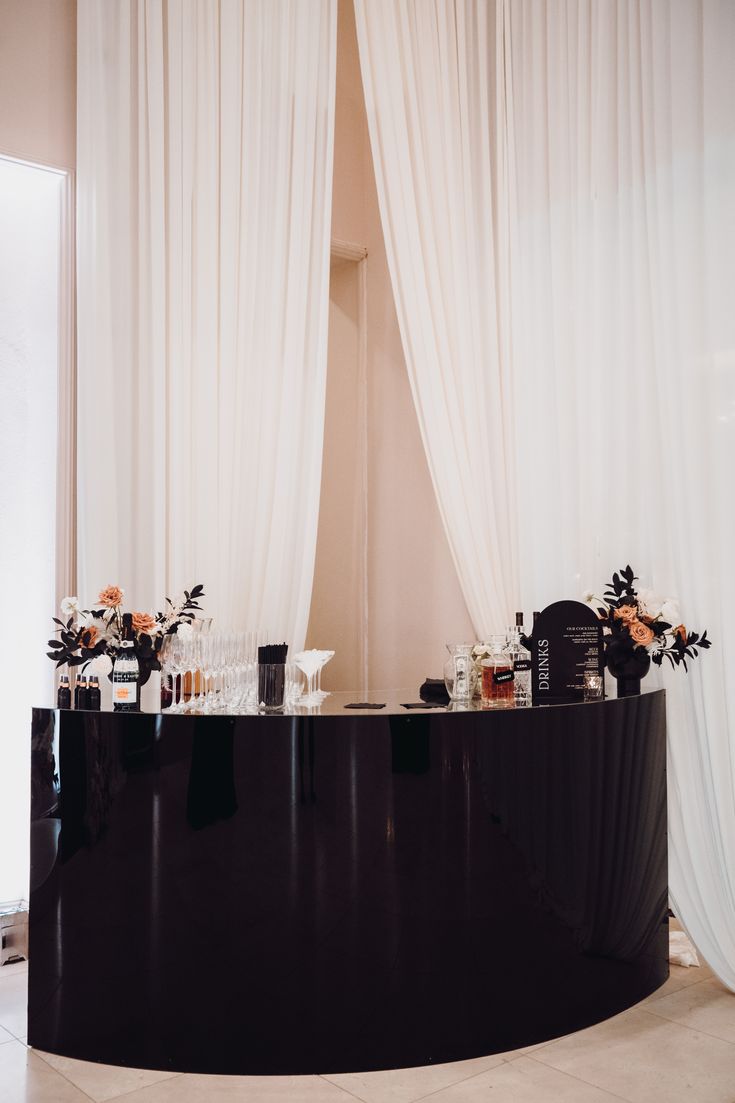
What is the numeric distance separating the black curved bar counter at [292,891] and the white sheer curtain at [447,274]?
1153 mm

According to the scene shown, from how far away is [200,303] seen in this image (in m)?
3.69

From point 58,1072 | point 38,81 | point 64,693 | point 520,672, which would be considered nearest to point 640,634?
point 520,672

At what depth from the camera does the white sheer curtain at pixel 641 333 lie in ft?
10.5

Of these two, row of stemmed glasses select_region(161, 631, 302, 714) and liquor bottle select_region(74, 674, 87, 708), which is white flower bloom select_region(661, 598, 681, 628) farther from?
liquor bottle select_region(74, 674, 87, 708)

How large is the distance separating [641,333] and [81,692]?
7.21ft

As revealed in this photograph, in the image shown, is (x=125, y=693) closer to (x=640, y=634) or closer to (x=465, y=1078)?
(x=465, y=1078)

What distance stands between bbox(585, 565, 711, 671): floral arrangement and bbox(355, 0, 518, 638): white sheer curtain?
663 mm

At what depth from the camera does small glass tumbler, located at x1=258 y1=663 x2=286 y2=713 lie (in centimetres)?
281

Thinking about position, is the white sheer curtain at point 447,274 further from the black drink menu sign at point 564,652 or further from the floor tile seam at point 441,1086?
the floor tile seam at point 441,1086

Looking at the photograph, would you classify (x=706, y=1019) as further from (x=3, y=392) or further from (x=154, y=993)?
(x=3, y=392)

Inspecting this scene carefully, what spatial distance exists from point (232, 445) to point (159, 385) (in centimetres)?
34

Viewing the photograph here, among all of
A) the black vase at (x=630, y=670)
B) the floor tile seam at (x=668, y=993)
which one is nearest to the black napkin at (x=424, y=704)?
the black vase at (x=630, y=670)

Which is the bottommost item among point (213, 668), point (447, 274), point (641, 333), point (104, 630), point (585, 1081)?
point (585, 1081)

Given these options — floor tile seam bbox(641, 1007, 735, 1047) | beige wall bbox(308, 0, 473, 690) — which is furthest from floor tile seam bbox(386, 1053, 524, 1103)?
beige wall bbox(308, 0, 473, 690)
